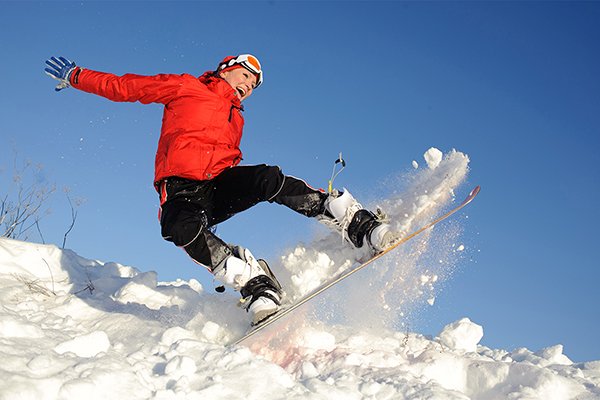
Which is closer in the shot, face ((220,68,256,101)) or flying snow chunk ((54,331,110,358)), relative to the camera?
flying snow chunk ((54,331,110,358))

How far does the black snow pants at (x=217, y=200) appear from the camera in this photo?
389 cm

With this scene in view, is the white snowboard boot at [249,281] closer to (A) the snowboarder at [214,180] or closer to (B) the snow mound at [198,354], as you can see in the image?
(A) the snowboarder at [214,180]

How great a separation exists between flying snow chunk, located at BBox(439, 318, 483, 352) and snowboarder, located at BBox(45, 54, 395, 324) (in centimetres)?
159

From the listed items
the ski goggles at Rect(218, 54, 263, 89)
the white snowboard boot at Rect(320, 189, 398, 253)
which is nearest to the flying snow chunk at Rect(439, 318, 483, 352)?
the white snowboard boot at Rect(320, 189, 398, 253)

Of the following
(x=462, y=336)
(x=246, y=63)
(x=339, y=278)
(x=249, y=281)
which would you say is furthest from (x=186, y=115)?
(x=462, y=336)

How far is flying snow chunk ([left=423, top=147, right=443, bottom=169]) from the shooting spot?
510cm

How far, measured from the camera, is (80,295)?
15.8 feet

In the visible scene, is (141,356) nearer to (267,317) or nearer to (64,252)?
(267,317)

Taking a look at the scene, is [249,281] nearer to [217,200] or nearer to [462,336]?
[217,200]

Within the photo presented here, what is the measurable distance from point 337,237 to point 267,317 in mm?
1491

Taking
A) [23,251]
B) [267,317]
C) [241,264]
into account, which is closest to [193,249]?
[241,264]

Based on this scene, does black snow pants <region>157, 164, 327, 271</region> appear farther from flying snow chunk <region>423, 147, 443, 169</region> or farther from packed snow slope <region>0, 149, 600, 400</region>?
flying snow chunk <region>423, 147, 443, 169</region>

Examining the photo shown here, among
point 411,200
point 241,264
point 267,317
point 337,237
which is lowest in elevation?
point 267,317

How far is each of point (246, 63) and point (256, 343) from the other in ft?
8.45
